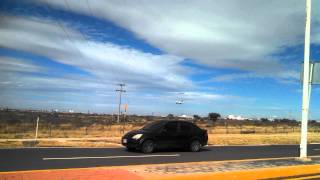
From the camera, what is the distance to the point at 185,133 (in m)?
22.2

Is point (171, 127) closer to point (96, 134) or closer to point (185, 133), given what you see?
point (185, 133)

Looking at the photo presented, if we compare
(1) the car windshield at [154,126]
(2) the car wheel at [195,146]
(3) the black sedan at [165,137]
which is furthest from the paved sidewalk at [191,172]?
(2) the car wheel at [195,146]

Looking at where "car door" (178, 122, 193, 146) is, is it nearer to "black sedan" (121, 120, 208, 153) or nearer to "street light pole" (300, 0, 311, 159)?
"black sedan" (121, 120, 208, 153)

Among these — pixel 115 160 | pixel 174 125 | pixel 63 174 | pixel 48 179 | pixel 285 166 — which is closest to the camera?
pixel 48 179

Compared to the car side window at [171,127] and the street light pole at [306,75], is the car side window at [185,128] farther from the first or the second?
the street light pole at [306,75]

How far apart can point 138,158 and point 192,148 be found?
16.9 feet

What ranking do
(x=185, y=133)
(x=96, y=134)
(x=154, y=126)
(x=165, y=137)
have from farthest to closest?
(x=96, y=134) → (x=185, y=133) → (x=154, y=126) → (x=165, y=137)

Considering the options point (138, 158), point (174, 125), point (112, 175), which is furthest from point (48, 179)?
point (174, 125)

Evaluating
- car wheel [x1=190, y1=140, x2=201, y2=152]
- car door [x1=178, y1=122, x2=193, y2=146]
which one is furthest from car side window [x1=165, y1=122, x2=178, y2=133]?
car wheel [x1=190, y1=140, x2=201, y2=152]

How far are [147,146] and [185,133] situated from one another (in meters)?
2.58

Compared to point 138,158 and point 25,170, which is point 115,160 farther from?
point 25,170

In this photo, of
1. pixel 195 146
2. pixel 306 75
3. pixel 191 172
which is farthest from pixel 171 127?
pixel 191 172

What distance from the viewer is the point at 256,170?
42.5ft

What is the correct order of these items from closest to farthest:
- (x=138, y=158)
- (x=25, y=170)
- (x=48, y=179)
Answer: (x=48, y=179) → (x=25, y=170) → (x=138, y=158)
